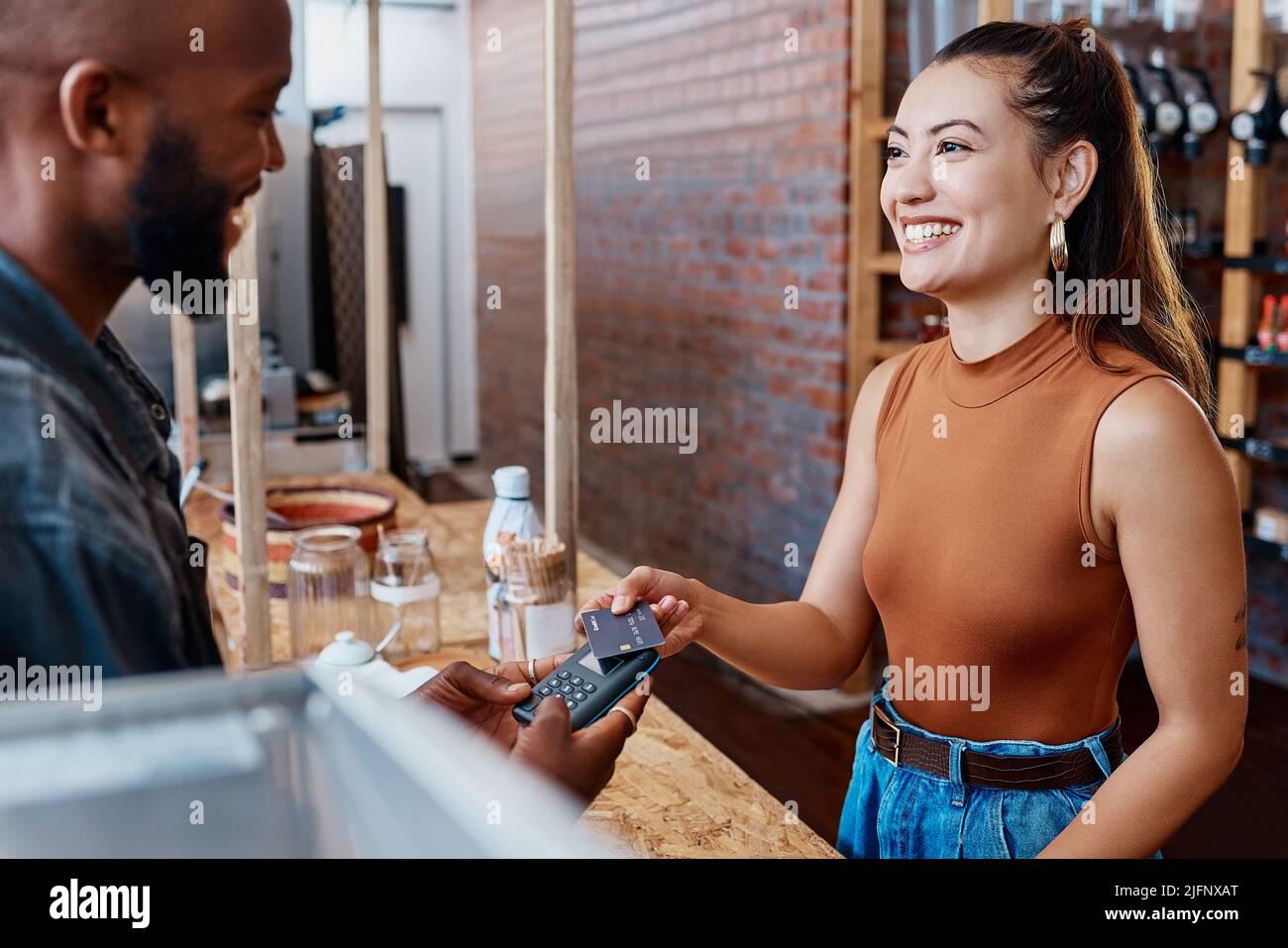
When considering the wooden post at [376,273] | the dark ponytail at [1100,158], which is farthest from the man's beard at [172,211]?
the wooden post at [376,273]

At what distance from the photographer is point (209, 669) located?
1.91ft

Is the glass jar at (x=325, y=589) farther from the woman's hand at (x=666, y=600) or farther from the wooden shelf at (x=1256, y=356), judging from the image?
the wooden shelf at (x=1256, y=356)

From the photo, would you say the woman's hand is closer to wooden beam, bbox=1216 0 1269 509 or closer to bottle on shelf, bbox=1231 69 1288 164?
wooden beam, bbox=1216 0 1269 509

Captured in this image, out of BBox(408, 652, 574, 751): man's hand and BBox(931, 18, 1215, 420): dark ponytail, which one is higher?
BBox(931, 18, 1215, 420): dark ponytail

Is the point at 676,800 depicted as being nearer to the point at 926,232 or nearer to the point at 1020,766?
the point at 1020,766

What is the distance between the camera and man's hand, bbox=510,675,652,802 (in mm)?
771

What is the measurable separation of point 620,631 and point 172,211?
54 centimetres

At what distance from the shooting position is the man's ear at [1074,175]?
114cm

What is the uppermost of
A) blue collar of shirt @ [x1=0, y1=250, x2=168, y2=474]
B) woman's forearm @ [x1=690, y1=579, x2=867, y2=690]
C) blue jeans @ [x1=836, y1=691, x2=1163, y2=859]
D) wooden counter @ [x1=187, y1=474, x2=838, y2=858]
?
blue collar of shirt @ [x1=0, y1=250, x2=168, y2=474]

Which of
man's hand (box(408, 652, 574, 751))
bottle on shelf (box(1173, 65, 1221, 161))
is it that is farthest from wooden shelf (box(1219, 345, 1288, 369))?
man's hand (box(408, 652, 574, 751))

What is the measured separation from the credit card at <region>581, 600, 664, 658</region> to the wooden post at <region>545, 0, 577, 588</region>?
687mm

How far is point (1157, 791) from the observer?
1.04 m

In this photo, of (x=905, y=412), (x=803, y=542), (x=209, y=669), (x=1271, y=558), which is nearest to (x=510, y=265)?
(x=803, y=542)

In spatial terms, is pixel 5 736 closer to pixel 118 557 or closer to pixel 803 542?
pixel 118 557
